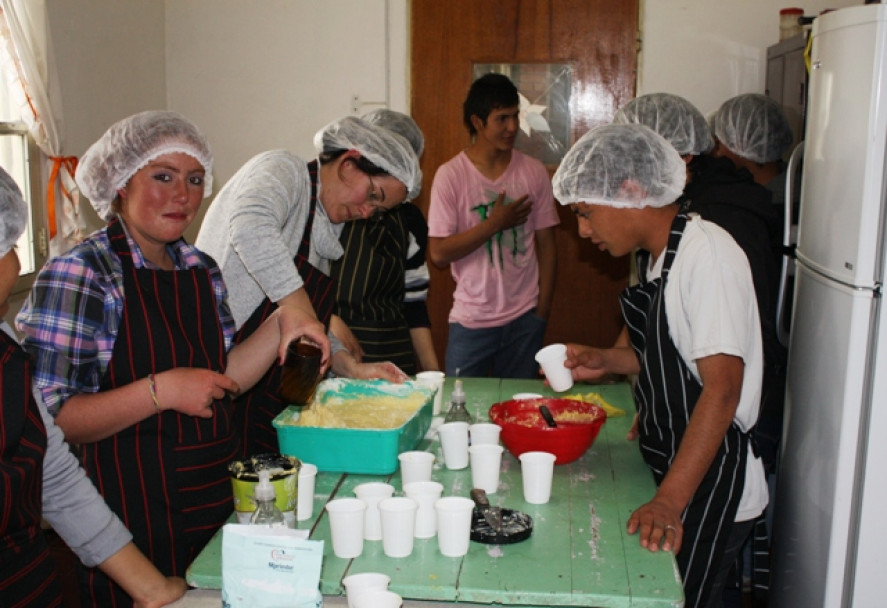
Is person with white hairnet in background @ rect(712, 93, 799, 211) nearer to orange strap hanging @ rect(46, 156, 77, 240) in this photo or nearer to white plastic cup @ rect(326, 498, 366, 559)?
white plastic cup @ rect(326, 498, 366, 559)

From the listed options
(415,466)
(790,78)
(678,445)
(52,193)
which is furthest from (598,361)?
(52,193)

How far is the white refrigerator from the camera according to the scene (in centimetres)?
249

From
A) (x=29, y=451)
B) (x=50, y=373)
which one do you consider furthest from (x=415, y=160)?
(x=29, y=451)

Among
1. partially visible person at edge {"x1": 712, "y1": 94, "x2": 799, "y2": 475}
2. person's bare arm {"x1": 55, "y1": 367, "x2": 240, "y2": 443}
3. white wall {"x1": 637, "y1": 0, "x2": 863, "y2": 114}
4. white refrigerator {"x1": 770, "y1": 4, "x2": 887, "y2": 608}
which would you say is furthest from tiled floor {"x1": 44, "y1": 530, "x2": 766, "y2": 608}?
white wall {"x1": 637, "y1": 0, "x2": 863, "y2": 114}

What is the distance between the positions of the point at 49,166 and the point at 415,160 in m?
2.36

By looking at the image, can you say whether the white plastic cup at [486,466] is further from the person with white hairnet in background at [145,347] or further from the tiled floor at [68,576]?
the tiled floor at [68,576]

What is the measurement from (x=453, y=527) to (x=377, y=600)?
340 millimetres

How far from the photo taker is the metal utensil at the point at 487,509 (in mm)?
2107

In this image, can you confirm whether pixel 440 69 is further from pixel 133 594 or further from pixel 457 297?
pixel 133 594

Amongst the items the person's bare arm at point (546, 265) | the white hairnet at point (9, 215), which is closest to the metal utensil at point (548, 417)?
the white hairnet at point (9, 215)

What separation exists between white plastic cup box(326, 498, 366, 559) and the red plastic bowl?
67 centimetres

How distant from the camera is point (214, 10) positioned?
220 inches

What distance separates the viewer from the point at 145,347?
2.23 m

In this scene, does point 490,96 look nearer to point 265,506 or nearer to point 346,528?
point 346,528
